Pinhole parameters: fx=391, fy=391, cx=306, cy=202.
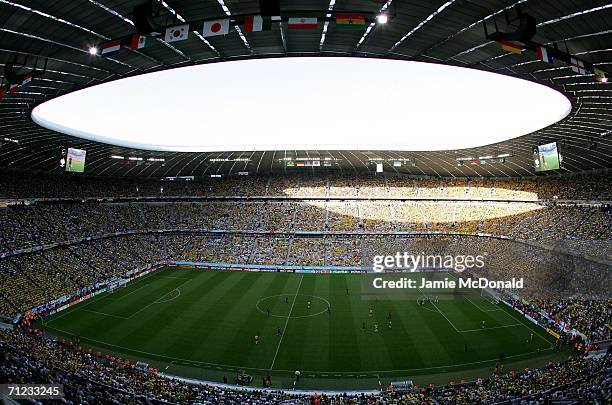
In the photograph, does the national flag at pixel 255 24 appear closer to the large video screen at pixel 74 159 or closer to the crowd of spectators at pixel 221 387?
the crowd of spectators at pixel 221 387

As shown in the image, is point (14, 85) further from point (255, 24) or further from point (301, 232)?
point (301, 232)

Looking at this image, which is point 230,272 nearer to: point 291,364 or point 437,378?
point 291,364

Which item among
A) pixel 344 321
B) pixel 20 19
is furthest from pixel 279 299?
pixel 20 19

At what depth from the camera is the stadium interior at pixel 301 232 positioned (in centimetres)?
1639

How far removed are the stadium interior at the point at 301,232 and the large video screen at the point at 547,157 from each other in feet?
0.97

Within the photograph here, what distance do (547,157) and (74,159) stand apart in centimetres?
4697

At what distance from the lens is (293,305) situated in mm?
37969

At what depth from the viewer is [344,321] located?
33438 millimetres

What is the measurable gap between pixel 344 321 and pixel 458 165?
36611mm

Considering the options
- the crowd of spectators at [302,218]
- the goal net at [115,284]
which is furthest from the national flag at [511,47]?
the goal net at [115,284]

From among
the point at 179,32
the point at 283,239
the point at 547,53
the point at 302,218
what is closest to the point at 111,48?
the point at 179,32

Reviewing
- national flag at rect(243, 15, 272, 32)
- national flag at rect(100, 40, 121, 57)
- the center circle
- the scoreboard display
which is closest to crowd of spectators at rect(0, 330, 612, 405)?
national flag at rect(100, 40, 121, 57)

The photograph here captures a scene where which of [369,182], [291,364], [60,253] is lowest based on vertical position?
[291,364]

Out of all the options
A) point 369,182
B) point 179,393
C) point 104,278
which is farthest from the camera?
point 369,182
